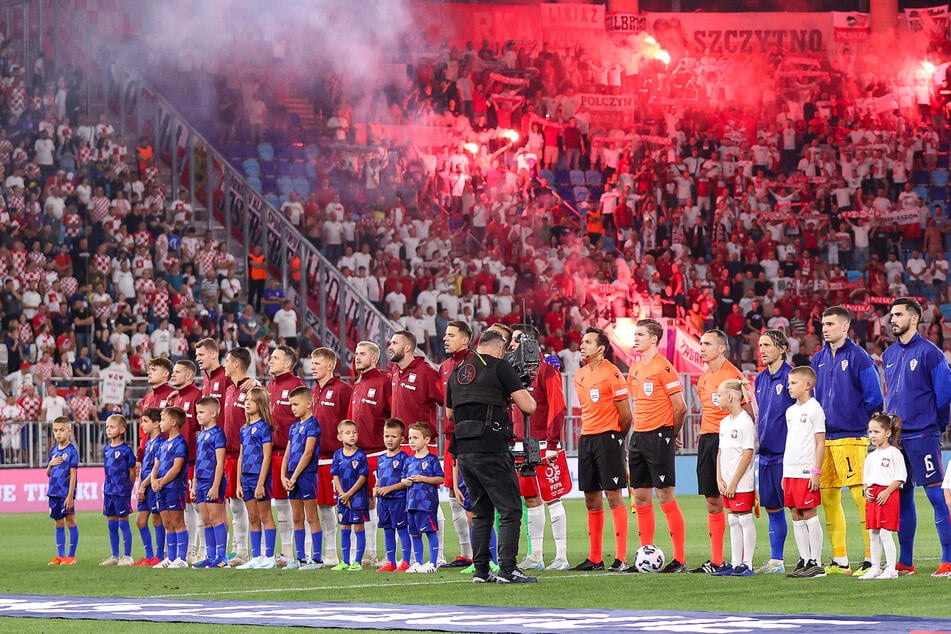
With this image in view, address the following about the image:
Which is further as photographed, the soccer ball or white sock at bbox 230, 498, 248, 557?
white sock at bbox 230, 498, 248, 557

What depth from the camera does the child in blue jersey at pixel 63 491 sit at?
16.3m

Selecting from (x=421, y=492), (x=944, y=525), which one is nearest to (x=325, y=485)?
(x=421, y=492)

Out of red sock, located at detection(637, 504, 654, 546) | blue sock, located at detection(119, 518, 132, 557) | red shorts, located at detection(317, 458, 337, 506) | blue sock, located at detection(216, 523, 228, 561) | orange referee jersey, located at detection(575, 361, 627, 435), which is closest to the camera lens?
red sock, located at detection(637, 504, 654, 546)

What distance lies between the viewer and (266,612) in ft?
35.2

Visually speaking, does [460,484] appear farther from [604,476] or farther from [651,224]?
[651,224]

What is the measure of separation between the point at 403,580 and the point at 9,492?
1307 cm

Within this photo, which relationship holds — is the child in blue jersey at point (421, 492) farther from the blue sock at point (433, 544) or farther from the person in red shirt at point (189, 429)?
the person in red shirt at point (189, 429)

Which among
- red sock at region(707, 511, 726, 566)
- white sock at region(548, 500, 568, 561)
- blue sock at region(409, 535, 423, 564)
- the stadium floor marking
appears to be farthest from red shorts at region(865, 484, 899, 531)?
blue sock at region(409, 535, 423, 564)

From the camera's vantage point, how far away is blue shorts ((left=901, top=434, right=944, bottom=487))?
12633mm

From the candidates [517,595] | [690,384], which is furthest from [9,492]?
[517,595]

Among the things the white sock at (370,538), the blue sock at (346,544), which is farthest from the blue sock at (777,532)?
the blue sock at (346,544)

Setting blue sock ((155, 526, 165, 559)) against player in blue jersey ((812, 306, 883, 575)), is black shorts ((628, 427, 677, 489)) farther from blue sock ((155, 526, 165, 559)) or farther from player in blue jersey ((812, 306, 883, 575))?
blue sock ((155, 526, 165, 559))

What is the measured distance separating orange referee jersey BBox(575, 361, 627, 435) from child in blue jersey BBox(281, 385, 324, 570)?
2.59 meters

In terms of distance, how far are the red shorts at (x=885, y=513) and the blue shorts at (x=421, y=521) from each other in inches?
148
